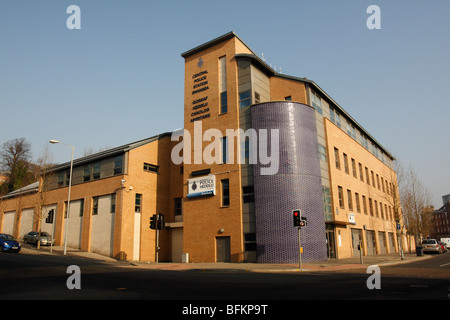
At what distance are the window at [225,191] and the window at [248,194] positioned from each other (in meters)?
1.55

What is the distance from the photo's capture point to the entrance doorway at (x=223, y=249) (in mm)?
26167

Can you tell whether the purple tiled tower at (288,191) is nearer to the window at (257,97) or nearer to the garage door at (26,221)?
the window at (257,97)

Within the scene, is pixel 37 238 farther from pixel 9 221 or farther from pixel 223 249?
pixel 223 249

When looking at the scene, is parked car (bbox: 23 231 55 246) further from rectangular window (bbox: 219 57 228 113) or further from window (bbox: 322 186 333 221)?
window (bbox: 322 186 333 221)

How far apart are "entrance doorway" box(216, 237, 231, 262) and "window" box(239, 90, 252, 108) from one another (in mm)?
11261

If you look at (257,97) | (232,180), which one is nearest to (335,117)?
(257,97)

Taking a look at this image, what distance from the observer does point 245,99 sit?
28.0 meters

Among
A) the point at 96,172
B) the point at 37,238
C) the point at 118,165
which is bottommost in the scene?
the point at 37,238

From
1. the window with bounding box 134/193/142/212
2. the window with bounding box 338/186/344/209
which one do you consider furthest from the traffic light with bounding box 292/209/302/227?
the window with bounding box 134/193/142/212

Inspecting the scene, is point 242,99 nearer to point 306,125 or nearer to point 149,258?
point 306,125

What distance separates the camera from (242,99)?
28.2m

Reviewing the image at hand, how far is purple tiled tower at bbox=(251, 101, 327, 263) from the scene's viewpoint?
78.2 feet

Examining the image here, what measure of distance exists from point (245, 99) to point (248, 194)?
817 cm
